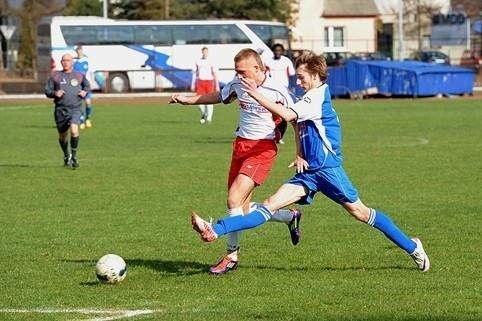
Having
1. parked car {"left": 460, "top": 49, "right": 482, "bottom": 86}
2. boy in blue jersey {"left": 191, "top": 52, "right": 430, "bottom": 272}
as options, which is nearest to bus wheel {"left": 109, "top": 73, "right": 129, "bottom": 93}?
parked car {"left": 460, "top": 49, "right": 482, "bottom": 86}

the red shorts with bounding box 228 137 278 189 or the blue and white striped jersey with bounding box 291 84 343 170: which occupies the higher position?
the blue and white striped jersey with bounding box 291 84 343 170

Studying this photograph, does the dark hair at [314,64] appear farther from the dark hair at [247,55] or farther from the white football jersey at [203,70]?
the white football jersey at [203,70]

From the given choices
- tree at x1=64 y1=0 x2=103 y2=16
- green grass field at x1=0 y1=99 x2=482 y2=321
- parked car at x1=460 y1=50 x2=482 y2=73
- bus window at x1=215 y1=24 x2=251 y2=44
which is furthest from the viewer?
tree at x1=64 y1=0 x2=103 y2=16

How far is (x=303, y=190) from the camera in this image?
9867 mm

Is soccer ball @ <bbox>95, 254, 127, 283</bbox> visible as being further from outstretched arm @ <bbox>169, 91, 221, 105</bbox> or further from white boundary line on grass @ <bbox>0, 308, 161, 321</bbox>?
outstretched arm @ <bbox>169, 91, 221, 105</bbox>

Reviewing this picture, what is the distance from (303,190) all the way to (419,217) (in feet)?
13.0

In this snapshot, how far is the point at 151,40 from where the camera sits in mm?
63125

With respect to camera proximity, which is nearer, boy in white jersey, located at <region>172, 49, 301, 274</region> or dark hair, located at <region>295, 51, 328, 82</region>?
dark hair, located at <region>295, 51, 328, 82</region>

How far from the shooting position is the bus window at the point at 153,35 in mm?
63094

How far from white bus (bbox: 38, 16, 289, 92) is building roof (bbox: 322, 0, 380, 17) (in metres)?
32.2

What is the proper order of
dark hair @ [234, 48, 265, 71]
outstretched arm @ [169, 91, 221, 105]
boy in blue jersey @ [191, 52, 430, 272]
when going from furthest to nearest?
outstretched arm @ [169, 91, 221, 105] < dark hair @ [234, 48, 265, 71] < boy in blue jersey @ [191, 52, 430, 272]

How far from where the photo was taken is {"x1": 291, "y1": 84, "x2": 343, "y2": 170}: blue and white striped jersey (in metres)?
9.73

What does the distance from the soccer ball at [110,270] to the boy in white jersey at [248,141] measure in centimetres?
91

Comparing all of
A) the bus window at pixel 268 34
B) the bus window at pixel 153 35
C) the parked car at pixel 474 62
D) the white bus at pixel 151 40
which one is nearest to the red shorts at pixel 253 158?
the parked car at pixel 474 62
